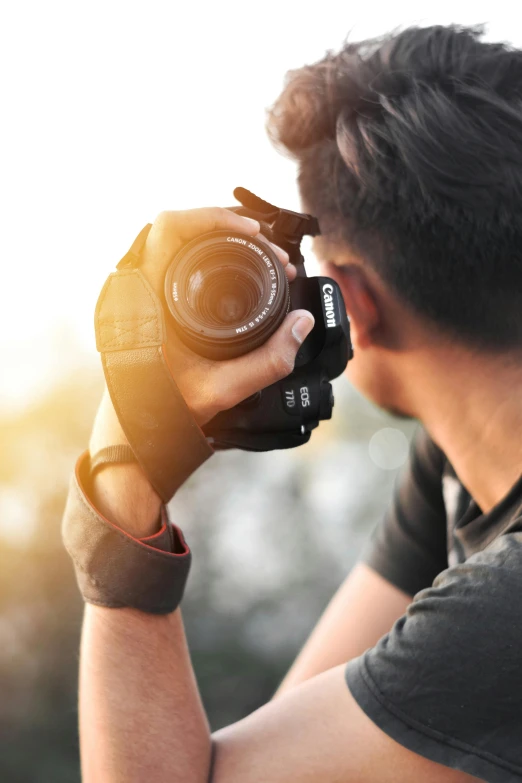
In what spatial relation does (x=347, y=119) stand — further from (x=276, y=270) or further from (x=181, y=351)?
(x=181, y=351)

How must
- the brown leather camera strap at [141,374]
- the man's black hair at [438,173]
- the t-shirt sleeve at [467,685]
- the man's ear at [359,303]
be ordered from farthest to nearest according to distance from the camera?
the man's ear at [359,303], the man's black hair at [438,173], the brown leather camera strap at [141,374], the t-shirt sleeve at [467,685]

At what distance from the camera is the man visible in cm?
107

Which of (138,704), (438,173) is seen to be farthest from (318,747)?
(438,173)

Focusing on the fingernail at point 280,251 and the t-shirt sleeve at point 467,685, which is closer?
the t-shirt sleeve at point 467,685

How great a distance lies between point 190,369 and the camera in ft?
4.03

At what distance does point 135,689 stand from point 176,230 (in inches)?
27.2

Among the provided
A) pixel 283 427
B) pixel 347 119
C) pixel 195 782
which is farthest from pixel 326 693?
pixel 347 119

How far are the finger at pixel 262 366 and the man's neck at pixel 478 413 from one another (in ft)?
1.00

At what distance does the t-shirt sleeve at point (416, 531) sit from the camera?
178 cm

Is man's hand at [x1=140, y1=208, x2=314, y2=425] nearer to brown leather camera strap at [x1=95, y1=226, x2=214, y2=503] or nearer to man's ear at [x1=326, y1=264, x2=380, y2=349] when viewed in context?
brown leather camera strap at [x1=95, y1=226, x2=214, y2=503]

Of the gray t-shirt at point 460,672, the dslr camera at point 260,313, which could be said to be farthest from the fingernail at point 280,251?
the gray t-shirt at point 460,672

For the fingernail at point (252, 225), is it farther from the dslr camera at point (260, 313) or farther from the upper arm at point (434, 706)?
the upper arm at point (434, 706)

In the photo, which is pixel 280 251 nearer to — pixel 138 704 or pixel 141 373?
pixel 141 373

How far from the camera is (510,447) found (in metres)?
1.35
